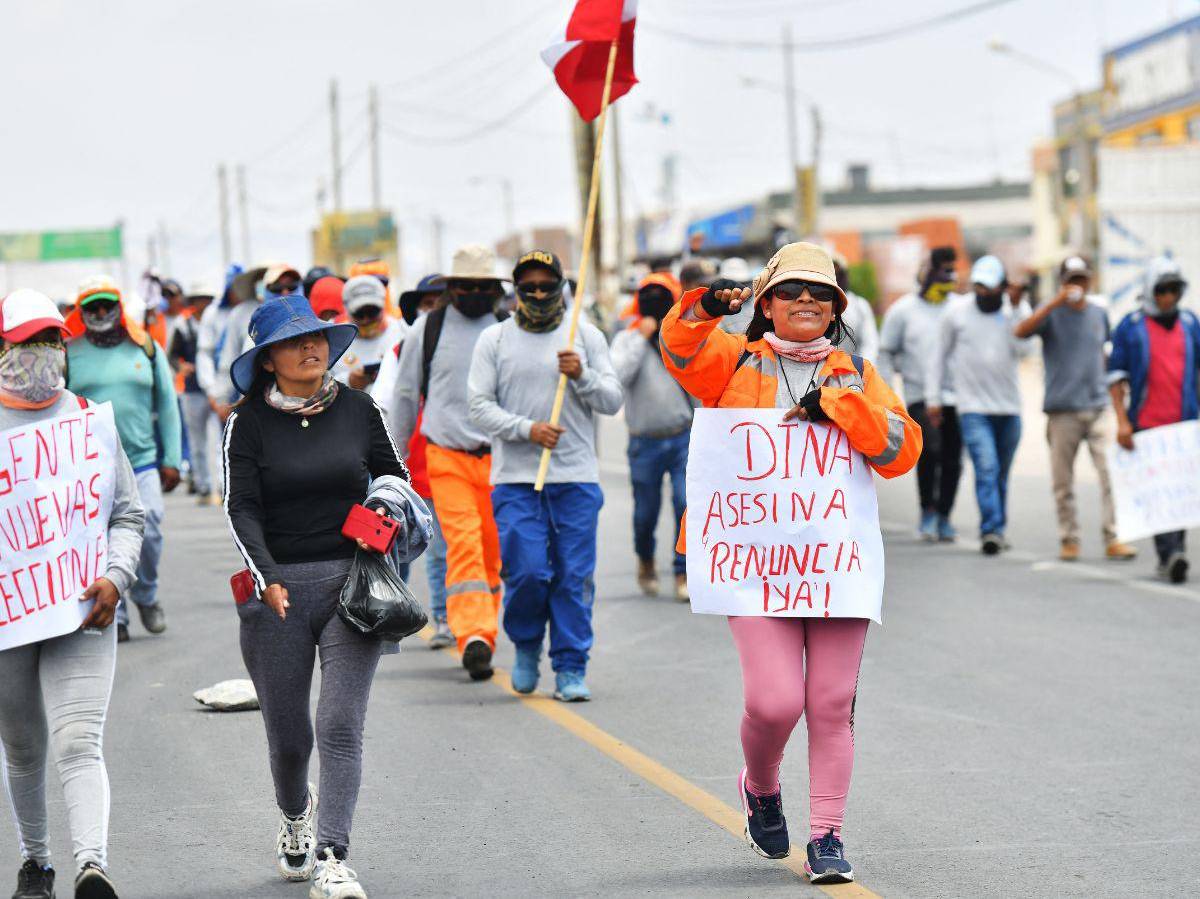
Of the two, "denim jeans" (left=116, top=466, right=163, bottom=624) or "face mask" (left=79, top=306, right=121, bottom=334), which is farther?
"denim jeans" (left=116, top=466, right=163, bottom=624)

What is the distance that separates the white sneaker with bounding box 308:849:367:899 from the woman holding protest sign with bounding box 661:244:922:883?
127 cm

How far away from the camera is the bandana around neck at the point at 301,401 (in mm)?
6062

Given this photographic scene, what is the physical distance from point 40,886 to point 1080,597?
26.5ft

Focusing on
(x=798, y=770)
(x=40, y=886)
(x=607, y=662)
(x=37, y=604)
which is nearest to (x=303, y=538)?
(x=37, y=604)

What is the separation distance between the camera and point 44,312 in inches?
239

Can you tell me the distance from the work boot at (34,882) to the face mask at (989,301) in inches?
409

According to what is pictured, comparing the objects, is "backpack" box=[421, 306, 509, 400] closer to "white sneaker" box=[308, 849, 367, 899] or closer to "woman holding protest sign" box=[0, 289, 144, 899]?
"woman holding protest sign" box=[0, 289, 144, 899]

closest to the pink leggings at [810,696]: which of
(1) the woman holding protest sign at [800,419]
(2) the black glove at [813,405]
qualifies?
(1) the woman holding protest sign at [800,419]

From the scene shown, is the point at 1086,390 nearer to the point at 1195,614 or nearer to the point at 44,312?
the point at 1195,614

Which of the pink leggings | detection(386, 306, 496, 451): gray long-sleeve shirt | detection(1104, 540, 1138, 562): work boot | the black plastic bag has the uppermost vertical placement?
detection(386, 306, 496, 451): gray long-sleeve shirt

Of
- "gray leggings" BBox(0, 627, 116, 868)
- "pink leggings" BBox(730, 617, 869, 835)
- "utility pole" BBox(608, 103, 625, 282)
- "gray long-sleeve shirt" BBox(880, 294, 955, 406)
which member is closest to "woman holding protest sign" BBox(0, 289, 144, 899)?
"gray leggings" BBox(0, 627, 116, 868)

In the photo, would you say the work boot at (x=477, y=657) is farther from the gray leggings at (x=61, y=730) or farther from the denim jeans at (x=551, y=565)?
the gray leggings at (x=61, y=730)

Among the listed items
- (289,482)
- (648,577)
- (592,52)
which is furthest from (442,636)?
(289,482)

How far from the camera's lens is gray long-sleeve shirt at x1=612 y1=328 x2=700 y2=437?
1266 cm
